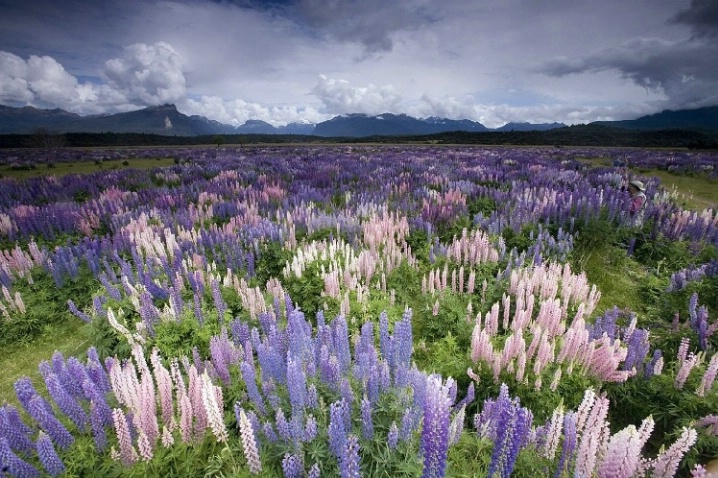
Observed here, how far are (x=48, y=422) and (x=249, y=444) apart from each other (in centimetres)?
153

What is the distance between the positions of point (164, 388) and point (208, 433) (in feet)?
1.66

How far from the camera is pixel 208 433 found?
2.69 metres

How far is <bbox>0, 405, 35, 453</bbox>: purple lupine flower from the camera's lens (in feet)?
7.72

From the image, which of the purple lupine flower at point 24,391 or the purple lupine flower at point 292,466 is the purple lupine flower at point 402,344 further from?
the purple lupine flower at point 24,391

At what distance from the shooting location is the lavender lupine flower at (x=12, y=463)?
2123 millimetres

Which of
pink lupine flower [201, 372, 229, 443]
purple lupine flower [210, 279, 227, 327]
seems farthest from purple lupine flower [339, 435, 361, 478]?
purple lupine flower [210, 279, 227, 327]

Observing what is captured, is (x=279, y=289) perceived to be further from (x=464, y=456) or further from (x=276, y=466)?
(x=464, y=456)

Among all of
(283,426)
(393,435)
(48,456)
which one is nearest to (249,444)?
(283,426)

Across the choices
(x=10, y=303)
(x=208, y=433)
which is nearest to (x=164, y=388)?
(x=208, y=433)

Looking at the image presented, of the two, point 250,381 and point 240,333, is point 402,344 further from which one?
point 240,333

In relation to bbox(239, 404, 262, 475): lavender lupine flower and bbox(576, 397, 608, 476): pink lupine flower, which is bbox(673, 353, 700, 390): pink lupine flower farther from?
bbox(239, 404, 262, 475): lavender lupine flower

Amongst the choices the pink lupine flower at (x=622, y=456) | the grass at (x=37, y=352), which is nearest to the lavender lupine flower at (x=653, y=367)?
the pink lupine flower at (x=622, y=456)

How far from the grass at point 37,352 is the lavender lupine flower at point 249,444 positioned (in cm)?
354

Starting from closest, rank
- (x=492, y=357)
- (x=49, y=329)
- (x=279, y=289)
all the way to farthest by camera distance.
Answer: (x=492, y=357), (x=279, y=289), (x=49, y=329)
